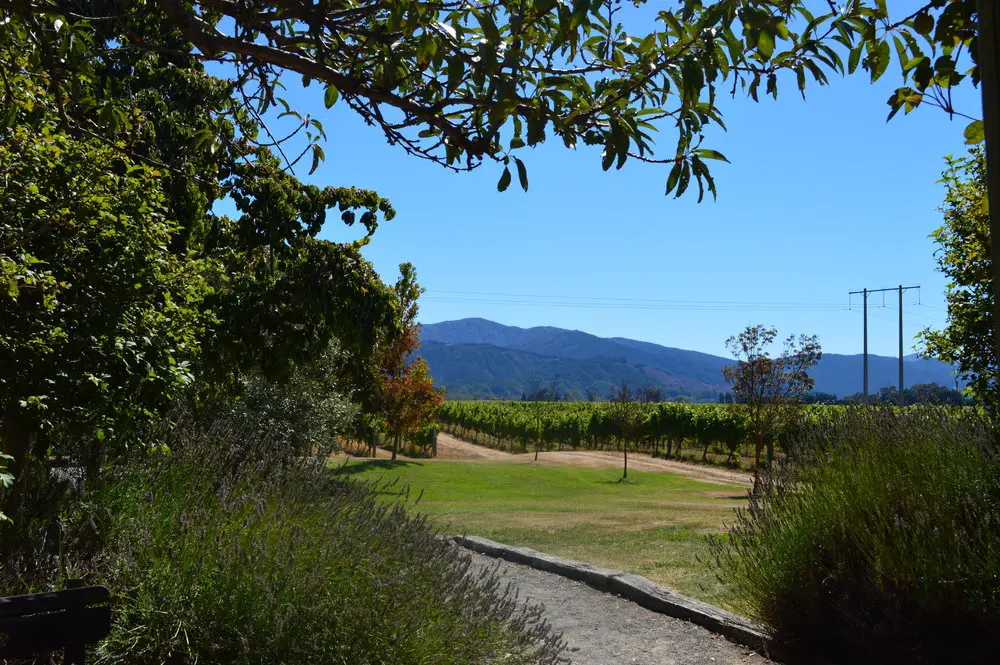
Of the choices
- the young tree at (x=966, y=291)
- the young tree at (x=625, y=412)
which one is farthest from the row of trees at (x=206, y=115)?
the young tree at (x=625, y=412)

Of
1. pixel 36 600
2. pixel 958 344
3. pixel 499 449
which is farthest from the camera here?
pixel 499 449

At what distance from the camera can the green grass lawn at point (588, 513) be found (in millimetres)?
9328

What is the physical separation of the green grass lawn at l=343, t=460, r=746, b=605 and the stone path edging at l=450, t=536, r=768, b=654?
47 cm

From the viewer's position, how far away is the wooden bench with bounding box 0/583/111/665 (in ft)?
9.00

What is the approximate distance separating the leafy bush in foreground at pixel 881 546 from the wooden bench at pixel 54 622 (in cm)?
424

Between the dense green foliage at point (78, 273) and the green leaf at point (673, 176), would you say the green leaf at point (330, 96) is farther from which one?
the green leaf at point (673, 176)

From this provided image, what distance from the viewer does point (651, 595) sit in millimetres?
6754

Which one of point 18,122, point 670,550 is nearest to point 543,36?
point 18,122

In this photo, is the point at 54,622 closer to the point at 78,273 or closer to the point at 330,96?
the point at 78,273

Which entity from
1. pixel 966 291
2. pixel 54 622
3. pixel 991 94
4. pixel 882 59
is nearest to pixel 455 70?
pixel 991 94

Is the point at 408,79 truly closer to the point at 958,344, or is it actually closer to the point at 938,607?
the point at 938,607

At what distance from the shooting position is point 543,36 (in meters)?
3.28

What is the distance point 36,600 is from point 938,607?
472cm

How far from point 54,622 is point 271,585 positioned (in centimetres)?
99
